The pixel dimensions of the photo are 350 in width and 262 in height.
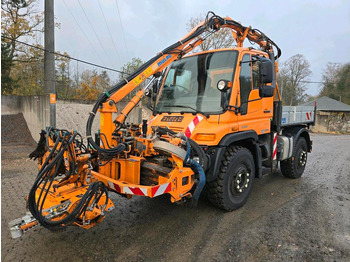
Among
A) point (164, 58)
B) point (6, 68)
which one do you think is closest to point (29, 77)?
point (6, 68)

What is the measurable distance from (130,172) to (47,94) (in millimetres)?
6581

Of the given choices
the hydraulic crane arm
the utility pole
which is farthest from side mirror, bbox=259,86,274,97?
the utility pole

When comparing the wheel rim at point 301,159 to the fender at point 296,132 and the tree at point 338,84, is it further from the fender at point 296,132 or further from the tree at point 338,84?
the tree at point 338,84

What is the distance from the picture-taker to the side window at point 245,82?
13.0ft

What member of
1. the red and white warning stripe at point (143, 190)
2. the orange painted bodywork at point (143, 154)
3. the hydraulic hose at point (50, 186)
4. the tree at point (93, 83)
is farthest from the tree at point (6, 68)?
the red and white warning stripe at point (143, 190)

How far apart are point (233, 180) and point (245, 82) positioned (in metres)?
1.66

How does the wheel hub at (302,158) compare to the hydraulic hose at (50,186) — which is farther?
the wheel hub at (302,158)

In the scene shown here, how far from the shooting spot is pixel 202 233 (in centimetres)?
331

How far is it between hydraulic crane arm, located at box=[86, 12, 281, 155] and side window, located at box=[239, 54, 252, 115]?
1.20 meters

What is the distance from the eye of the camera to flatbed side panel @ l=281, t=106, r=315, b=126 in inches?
213

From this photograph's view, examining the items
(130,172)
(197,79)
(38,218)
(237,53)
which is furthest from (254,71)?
(38,218)

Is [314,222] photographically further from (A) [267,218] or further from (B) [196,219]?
(B) [196,219]

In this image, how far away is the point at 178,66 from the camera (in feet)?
14.9

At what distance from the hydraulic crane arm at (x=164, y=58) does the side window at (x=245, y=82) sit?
1204 mm
